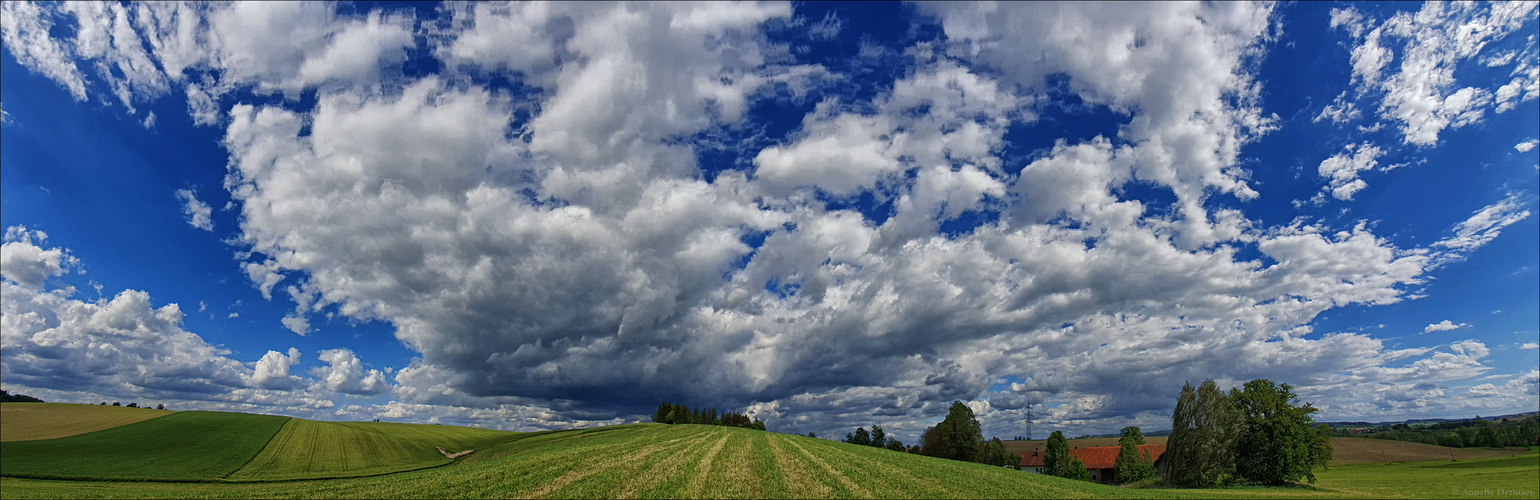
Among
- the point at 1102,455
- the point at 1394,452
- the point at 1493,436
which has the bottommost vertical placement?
the point at 1102,455

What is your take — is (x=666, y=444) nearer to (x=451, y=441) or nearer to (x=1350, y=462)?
(x=451, y=441)

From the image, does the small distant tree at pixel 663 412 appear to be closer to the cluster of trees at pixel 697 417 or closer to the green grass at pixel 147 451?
the cluster of trees at pixel 697 417

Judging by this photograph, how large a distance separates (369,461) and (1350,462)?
18116 cm

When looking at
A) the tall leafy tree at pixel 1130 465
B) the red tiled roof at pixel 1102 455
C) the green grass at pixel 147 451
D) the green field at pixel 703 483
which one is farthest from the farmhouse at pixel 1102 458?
the green grass at pixel 147 451

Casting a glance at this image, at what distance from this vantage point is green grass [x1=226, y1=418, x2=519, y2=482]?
8225 centimetres

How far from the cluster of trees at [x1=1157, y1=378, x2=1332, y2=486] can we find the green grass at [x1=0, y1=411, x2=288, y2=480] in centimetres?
11578

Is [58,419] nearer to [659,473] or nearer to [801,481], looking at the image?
[659,473]

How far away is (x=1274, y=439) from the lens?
63688 millimetres

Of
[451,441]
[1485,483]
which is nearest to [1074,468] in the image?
[1485,483]

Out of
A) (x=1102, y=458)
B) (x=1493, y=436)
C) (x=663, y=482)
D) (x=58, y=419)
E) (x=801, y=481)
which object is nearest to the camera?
(x=663, y=482)

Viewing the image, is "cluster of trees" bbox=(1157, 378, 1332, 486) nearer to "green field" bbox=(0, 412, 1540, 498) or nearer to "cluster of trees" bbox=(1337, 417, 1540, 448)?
"green field" bbox=(0, 412, 1540, 498)

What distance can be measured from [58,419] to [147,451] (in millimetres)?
34423

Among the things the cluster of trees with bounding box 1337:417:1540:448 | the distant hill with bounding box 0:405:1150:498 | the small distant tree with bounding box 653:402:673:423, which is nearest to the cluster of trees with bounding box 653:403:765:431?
the small distant tree with bounding box 653:402:673:423

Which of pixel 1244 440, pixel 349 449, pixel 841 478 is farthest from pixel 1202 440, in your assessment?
pixel 349 449
